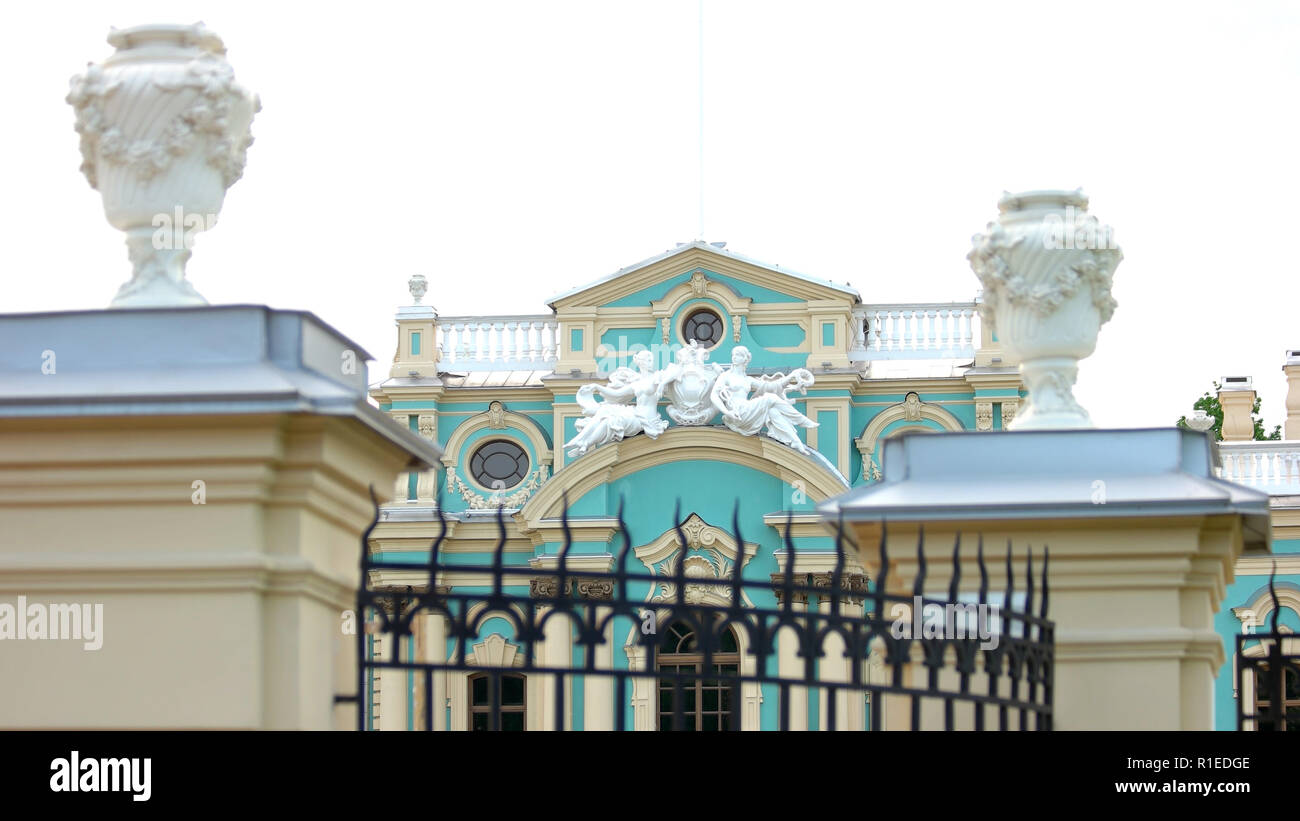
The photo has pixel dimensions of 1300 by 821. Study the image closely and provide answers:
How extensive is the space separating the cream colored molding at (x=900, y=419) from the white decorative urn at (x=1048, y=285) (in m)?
21.6

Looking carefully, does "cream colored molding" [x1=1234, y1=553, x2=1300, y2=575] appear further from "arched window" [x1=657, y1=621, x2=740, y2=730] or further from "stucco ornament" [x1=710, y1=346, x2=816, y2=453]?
"arched window" [x1=657, y1=621, x2=740, y2=730]

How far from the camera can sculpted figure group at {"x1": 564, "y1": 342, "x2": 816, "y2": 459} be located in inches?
1081

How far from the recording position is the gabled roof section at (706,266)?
1107 inches

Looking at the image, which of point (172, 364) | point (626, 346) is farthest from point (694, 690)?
point (172, 364)

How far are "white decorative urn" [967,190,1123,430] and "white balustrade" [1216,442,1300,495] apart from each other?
2110cm

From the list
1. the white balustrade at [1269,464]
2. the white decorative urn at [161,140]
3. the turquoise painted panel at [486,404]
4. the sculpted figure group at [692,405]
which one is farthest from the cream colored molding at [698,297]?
the white decorative urn at [161,140]

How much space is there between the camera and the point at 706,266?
28.4m

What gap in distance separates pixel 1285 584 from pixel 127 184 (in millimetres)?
24029

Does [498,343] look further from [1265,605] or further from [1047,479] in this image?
[1047,479]

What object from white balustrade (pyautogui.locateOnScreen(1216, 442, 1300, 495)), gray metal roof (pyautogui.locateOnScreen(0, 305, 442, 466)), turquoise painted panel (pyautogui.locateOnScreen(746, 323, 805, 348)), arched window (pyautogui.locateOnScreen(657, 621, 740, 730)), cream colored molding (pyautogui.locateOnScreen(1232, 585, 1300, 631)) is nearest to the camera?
gray metal roof (pyautogui.locateOnScreen(0, 305, 442, 466))

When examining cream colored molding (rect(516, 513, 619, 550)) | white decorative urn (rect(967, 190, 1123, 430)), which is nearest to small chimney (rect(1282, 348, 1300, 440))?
cream colored molding (rect(516, 513, 619, 550))

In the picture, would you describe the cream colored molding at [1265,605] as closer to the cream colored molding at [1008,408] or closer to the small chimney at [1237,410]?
the small chimney at [1237,410]

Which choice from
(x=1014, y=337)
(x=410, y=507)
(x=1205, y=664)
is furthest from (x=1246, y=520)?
(x=410, y=507)

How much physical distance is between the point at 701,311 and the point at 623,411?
1.87 m
